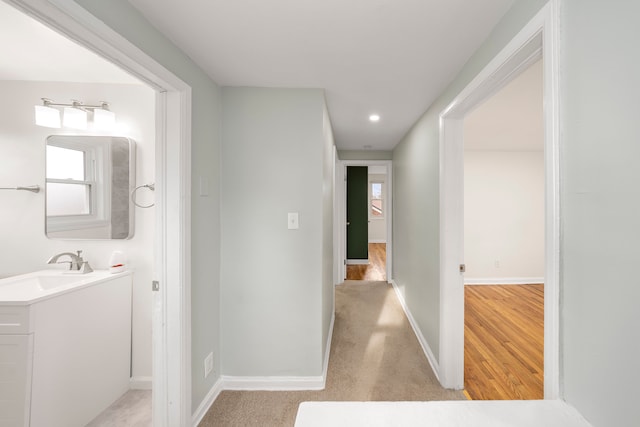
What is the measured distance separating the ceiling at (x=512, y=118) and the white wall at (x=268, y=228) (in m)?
1.44

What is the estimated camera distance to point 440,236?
82.8 inches

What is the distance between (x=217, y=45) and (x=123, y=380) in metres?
2.47

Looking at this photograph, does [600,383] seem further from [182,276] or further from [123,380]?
[123,380]

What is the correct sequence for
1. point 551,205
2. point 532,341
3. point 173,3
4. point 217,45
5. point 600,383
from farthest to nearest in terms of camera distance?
point 532,341 → point 217,45 → point 173,3 → point 551,205 → point 600,383

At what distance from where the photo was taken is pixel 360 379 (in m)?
2.19

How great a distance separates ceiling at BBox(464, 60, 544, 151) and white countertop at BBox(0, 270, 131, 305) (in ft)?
9.94

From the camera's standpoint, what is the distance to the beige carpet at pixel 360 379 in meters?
1.84

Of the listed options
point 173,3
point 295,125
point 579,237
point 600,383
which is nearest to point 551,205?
point 579,237

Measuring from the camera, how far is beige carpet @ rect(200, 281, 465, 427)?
1.84 metres

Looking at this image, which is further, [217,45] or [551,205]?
[217,45]

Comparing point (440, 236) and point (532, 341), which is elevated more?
point (440, 236)

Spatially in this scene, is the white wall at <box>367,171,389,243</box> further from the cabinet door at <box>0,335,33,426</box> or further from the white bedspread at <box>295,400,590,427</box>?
the cabinet door at <box>0,335,33,426</box>

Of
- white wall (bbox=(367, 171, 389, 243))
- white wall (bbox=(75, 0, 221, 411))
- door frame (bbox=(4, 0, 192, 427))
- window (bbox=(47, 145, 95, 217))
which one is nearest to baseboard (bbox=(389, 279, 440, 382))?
white wall (bbox=(75, 0, 221, 411))

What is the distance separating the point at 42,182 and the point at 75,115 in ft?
1.88
